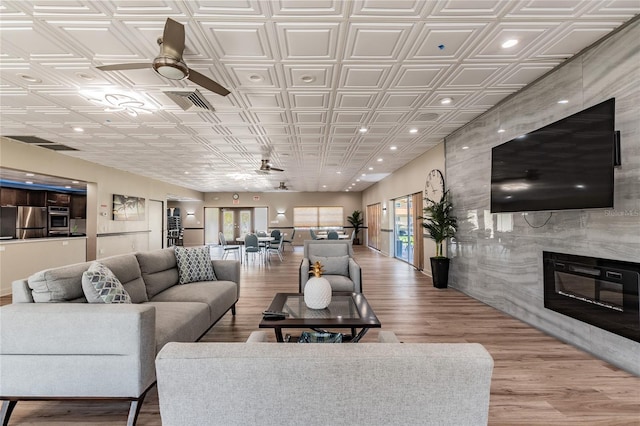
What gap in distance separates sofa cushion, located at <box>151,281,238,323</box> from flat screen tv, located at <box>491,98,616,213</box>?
12.3ft

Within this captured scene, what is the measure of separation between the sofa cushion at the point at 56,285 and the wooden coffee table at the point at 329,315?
4.85 ft

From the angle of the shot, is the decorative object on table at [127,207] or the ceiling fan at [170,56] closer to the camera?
the ceiling fan at [170,56]

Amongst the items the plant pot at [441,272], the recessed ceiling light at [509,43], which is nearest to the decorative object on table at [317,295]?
the recessed ceiling light at [509,43]

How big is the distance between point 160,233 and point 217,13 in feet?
36.2

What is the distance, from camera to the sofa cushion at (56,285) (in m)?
2.13

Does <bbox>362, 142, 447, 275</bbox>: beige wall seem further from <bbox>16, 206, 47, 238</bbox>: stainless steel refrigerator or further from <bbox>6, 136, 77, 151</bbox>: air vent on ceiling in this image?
<bbox>16, 206, 47, 238</bbox>: stainless steel refrigerator

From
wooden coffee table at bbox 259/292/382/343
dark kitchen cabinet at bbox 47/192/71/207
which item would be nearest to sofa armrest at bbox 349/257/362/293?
wooden coffee table at bbox 259/292/382/343

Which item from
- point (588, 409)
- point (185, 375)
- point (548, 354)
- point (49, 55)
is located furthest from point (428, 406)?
point (49, 55)

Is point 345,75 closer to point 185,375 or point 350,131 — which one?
point 350,131

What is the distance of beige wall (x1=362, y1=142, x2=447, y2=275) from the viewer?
668 cm

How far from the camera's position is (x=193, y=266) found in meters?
3.90

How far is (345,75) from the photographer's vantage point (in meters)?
3.32

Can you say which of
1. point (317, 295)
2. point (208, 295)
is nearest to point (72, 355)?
point (208, 295)

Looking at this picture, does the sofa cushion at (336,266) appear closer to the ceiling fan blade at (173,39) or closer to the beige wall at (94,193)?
the ceiling fan blade at (173,39)
